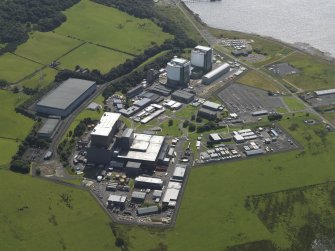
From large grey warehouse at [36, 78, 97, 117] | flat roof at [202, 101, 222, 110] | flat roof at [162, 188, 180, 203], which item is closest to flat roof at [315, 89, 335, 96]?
flat roof at [202, 101, 222, 110]

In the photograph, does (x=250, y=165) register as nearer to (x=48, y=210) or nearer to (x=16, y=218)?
(x=48, y=210)

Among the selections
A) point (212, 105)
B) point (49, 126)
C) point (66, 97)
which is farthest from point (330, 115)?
point (49, 126)

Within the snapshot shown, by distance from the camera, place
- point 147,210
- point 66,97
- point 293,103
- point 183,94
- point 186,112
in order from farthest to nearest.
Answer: point 183,94 → point 293,103 → point 66,97 → point 186,112 → point 147,210

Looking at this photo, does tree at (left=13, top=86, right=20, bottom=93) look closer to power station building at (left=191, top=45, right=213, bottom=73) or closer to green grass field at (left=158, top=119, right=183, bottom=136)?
green grass field at (left=158, top=119, right=183, bottom=136)

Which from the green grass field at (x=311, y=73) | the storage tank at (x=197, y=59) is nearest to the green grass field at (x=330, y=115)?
the green grass field at (x=311, y=73)

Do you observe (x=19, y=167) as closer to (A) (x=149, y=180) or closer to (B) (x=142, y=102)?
(A) (x=149, y=180)
